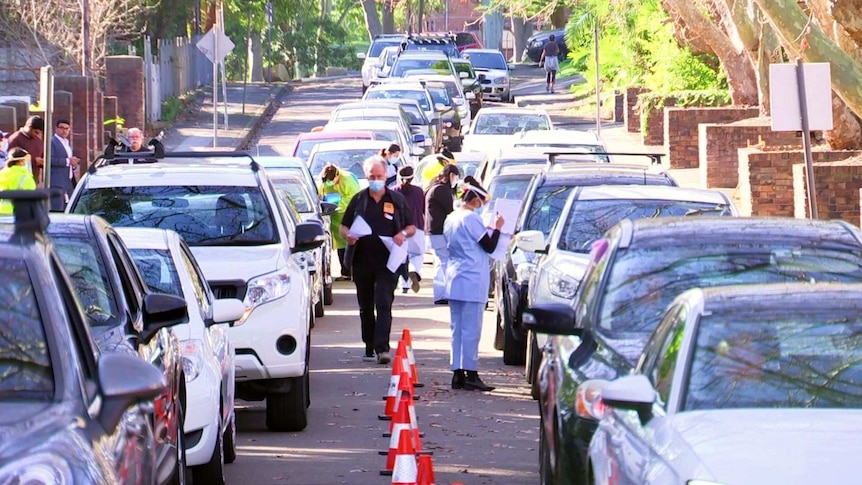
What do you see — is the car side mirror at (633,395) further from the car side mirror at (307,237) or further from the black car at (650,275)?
the car side mirror at (307,237)

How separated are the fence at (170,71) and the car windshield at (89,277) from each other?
117 ft

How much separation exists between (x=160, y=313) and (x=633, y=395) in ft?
7.88

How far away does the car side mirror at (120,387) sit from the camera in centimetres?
562

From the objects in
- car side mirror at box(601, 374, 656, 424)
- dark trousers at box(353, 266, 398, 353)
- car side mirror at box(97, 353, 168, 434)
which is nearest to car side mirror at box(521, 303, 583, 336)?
car side mirror at box(601, 374, 656, 424)

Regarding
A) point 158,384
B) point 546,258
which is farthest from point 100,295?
point 546,258

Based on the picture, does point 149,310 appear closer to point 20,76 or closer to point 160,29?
point 20,76

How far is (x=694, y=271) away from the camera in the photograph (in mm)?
9320

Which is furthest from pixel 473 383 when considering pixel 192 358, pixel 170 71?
pixel 170 71

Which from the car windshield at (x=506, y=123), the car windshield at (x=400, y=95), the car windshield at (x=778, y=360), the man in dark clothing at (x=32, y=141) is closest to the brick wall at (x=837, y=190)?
the man in dark clothing at (x=32, y=141)

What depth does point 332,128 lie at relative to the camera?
1303 inches

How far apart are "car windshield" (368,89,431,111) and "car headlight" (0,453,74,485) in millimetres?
37539

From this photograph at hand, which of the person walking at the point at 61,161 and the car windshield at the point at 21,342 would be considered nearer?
the car windshield at the point at 21,342

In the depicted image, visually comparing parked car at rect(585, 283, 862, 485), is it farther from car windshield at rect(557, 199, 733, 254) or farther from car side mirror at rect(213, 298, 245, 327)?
car windshield at rect(557, 199, 733, 254)

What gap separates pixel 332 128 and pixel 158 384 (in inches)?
1083
